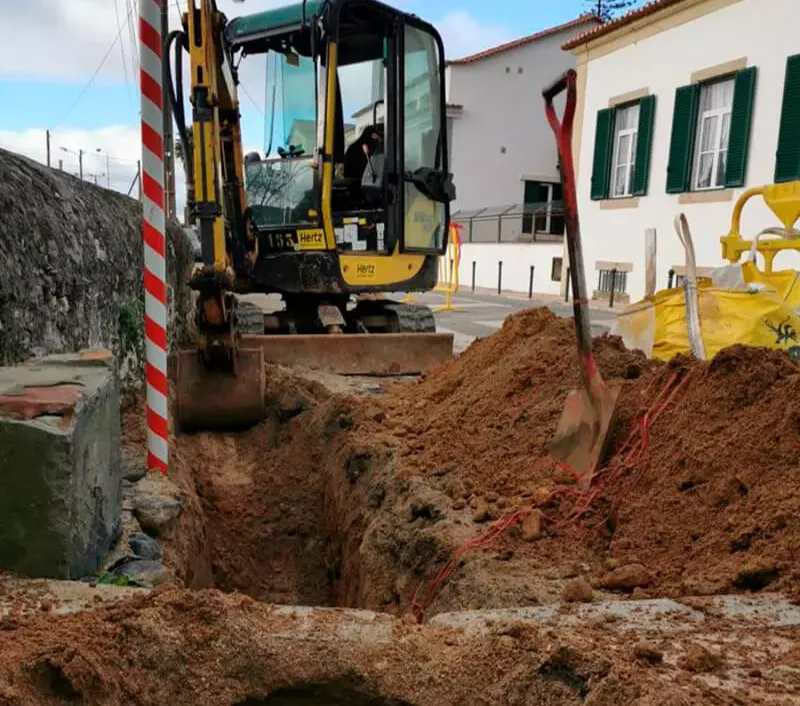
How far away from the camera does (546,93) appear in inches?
121

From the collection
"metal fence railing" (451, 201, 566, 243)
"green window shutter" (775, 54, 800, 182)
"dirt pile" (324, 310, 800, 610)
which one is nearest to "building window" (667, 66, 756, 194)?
"green window shutter" (775, 54, 800, 182)

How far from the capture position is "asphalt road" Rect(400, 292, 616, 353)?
33.0ft

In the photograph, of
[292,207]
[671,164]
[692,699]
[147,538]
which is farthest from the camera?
[671,164]

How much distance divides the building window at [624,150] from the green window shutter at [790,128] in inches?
134

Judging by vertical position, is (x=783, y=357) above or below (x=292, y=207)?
below

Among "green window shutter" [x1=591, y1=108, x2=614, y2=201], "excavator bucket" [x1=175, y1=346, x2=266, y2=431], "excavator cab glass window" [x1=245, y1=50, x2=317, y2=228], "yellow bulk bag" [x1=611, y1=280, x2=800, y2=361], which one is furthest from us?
"green window shutter" [x1=591, y1=108, x2=614, y2=201]

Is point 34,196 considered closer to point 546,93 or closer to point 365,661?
point 546,93

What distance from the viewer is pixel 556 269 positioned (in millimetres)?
16797

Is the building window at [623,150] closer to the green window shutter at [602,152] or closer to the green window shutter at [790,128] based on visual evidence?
the green window shutter at [602,152]

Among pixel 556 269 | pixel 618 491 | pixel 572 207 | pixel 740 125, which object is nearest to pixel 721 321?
pixel 572 207

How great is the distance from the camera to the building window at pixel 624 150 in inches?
520

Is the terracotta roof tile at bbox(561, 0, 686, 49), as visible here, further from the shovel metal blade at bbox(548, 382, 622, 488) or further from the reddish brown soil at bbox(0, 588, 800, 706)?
the reddish brown soil at bbox(0, 588, 800, 706)

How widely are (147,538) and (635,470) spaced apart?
1.96m

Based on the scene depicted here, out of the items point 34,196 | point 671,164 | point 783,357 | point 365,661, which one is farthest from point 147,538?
point 671,164
